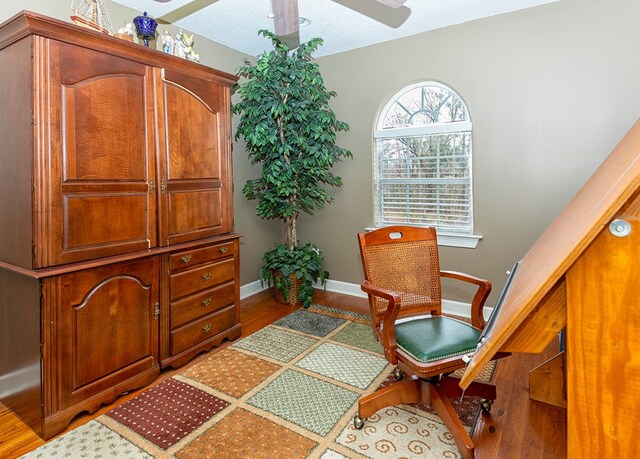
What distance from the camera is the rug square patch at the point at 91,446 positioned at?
1697 millimetres

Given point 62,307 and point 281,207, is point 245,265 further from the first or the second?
point 62,307

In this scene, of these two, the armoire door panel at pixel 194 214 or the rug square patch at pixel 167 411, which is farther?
the armoire door panel at pixel 194 214

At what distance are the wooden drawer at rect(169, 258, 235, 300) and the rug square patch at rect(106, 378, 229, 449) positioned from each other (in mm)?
599

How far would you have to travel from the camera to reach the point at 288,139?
3.41m

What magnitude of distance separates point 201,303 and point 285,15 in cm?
194

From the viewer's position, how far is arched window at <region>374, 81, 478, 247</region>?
341 cm

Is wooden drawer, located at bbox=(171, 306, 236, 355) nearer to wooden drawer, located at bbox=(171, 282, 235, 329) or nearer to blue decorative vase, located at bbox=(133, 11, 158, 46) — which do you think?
wooden drawer, located at bbox=(171, 282, 235, 329)

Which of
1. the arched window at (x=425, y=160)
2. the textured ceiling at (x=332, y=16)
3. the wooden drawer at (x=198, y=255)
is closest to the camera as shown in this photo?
the wooden drawer at (x=198, y=255)

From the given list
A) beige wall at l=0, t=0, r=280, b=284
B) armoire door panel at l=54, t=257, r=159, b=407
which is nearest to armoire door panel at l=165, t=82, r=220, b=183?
armoire door panel at l=54, t=257, r=159, b=407

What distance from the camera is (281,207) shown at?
3.58 metres

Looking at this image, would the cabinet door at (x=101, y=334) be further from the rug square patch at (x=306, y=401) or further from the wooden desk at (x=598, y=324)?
the wooden desk at (x=598, y=324)

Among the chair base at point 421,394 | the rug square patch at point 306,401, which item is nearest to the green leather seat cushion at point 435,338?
the chair base at point 421,394

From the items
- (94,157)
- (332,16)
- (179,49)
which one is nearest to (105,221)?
(94,157)

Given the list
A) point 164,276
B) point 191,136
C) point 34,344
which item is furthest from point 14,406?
point 191,136
